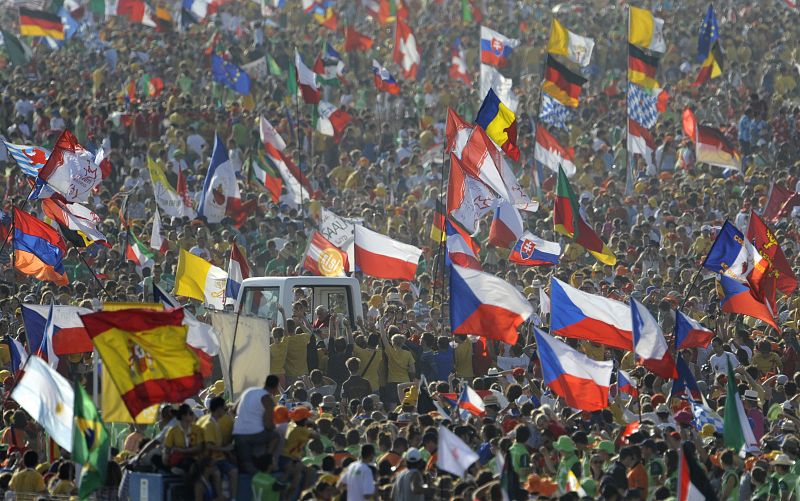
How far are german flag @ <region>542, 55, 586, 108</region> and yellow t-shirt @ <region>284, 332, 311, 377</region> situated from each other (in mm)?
11801

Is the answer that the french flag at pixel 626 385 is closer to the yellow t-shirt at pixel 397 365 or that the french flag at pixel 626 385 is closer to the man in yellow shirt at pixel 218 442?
the yellow t-shirt at pixel 397 365

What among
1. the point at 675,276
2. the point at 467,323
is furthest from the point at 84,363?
the point at 675,276

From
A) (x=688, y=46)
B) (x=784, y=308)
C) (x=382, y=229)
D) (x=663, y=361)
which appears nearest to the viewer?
(x=663, y=361)

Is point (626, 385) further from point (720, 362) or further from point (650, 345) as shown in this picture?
point (720, 362)

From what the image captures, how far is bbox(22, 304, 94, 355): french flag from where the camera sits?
19797 millimetres

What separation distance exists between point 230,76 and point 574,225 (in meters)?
13.8

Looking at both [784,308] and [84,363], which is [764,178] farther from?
[84,363]

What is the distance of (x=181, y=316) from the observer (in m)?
15.8

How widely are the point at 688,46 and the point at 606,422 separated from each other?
24.7 metres

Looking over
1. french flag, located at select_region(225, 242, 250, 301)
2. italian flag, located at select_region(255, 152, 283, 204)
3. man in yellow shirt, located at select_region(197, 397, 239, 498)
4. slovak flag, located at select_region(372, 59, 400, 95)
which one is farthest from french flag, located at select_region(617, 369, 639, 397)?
slovak flag, located at select_region(372, 59, 400, 95)

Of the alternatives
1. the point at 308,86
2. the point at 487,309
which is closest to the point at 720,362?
the point at 487,309

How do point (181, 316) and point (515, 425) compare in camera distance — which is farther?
point (515, 425)

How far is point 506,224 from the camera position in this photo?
24844 millimetres

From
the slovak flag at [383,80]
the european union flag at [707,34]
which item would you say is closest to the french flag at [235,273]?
the slovak flag at [383,80]
